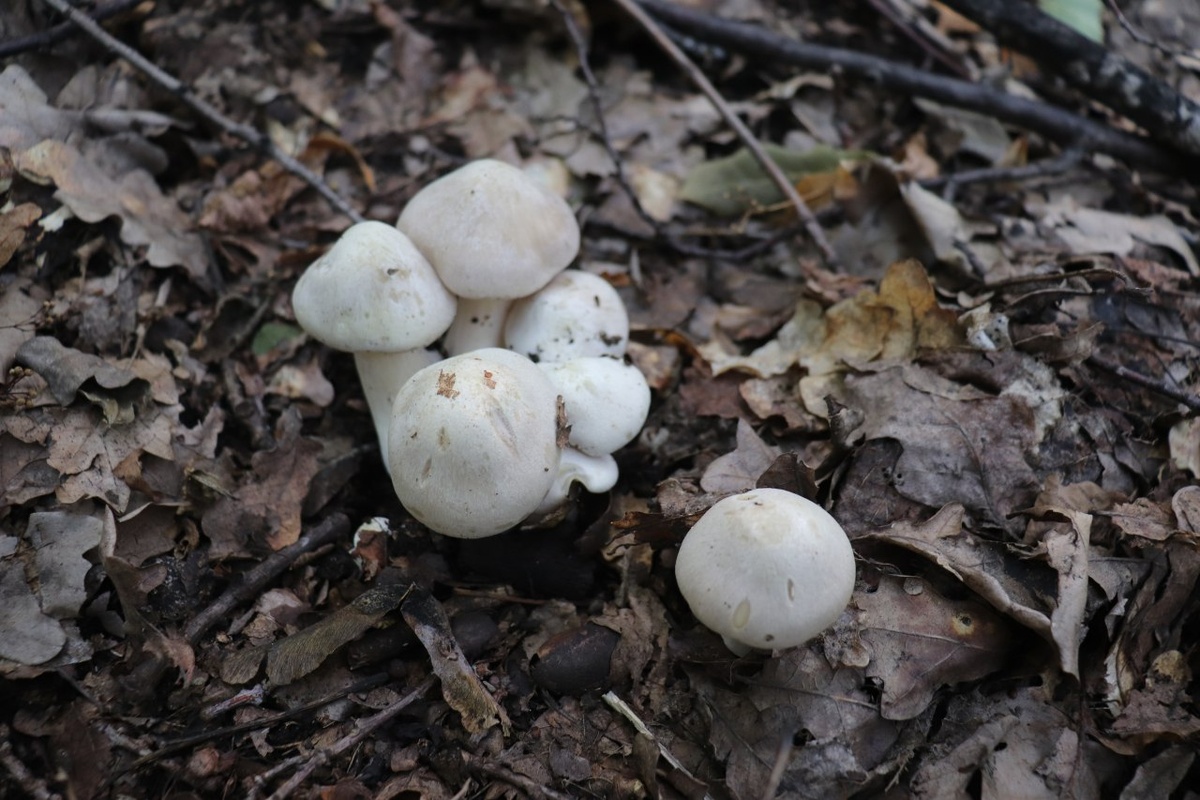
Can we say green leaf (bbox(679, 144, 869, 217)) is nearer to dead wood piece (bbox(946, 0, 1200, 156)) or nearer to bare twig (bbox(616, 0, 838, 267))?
bare twig (bbox(616, 0, 838, 267))

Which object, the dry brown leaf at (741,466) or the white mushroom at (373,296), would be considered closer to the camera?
the white mushroom at (373,296)

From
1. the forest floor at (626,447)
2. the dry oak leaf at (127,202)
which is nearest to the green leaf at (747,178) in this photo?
the forest floor at (626,447)

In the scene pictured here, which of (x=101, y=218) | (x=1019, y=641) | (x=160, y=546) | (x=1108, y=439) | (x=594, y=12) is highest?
(x=594, y=12)

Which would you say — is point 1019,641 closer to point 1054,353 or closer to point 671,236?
point 1054,353

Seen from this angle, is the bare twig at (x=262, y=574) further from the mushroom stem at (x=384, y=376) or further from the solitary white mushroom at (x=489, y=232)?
the solitary white mushroom at (x=489, y=232)

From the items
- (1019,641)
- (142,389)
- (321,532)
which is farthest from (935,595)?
(142,389)

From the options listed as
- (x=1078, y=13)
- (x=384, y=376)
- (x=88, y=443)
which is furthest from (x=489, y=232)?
(x=1078, y=13)

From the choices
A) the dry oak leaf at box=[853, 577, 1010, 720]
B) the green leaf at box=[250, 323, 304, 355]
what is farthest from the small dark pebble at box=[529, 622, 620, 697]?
the green leaf at box=[250, 323, 304, 355]
